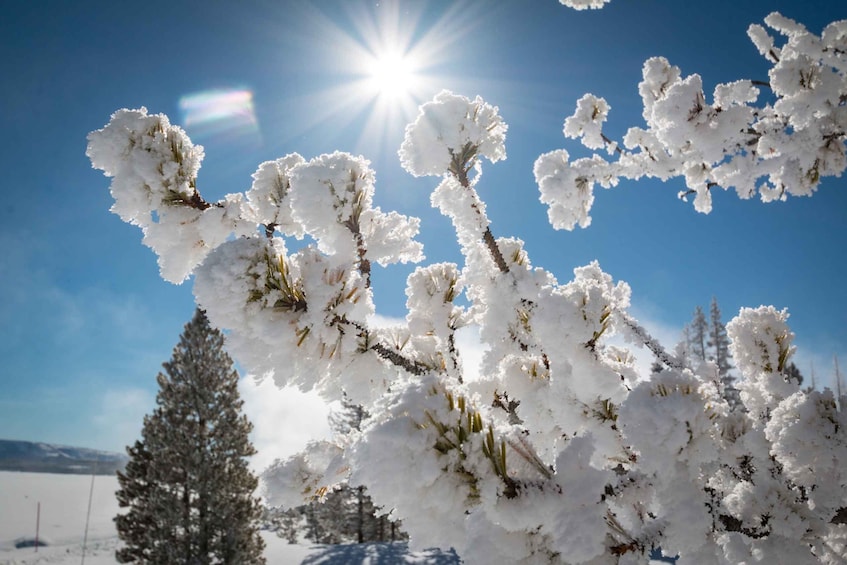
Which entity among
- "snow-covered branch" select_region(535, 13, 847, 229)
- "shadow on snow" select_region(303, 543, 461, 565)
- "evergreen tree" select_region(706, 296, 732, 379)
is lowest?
"shadow on snow" select_region(303, 543, 461, 565)

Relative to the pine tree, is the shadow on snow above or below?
below

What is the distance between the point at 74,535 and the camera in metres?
34.0

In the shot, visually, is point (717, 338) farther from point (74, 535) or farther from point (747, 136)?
point (74, 535)

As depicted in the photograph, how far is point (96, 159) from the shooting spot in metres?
1.79

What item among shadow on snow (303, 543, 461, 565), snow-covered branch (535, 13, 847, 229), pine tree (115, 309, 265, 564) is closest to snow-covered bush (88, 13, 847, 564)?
snow-covered branch (535, 13, 847, 229)

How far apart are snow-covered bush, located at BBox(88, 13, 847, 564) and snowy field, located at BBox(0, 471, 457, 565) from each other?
1037cm

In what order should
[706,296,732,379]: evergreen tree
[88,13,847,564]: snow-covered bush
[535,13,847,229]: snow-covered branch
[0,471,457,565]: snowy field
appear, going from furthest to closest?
[706,296,732,379]: evergreen tree → [0,471,457,565]: snowy field → [535,13,847,229]: snow-covered branch → [88,13,847,564]: snow-covered bush

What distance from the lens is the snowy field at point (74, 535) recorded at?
15218mm

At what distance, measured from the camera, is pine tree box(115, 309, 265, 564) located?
13.3 m

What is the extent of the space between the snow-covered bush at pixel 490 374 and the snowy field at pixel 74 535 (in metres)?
10.4

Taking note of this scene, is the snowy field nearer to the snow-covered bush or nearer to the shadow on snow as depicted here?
the shadow on snow

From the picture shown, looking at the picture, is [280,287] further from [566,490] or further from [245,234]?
[566,490]

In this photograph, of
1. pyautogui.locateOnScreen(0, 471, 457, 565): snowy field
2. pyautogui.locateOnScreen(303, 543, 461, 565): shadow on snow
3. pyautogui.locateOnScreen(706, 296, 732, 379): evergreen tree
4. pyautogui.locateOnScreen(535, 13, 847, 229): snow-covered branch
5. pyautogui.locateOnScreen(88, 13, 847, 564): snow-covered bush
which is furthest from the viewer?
pyautogui.locateOnScreen(706, 296, 732, 379): evergreen tree

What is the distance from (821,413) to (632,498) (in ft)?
1.81
